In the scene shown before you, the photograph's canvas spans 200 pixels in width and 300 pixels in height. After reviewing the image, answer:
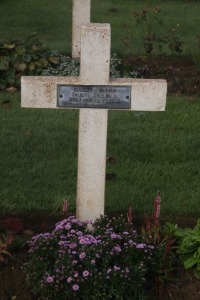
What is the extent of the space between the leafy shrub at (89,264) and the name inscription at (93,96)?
70 cm

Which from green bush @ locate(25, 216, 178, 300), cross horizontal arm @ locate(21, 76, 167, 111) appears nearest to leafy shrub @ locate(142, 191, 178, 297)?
green bush @ locate(25, 216, 178, 300)

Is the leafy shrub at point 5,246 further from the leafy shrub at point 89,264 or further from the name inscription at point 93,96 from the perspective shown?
the name inscription at point 93,96

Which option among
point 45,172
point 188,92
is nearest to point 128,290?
point 45,172

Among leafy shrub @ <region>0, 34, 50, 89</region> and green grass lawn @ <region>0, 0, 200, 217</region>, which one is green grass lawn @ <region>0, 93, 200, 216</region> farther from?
leafy shrub @ <region>0, 34, 50, 89</region>

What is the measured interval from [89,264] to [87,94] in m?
1.00

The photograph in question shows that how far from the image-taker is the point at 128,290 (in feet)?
14.5

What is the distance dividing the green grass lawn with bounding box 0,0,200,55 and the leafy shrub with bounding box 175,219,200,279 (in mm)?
6853

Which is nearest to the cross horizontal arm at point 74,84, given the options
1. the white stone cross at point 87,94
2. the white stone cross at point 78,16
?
the white stone cross at point 87,94

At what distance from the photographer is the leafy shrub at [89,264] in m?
4.36

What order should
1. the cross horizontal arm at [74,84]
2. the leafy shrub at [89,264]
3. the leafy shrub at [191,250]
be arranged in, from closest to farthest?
the leafy shrub at [89,264]
the leafy shrub at [191,250]
the cross horizontal arm at [74,84]

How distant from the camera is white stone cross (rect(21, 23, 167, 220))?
4.66 m

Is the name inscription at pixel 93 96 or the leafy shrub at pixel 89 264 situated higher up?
the name inscription at pixel 93 96

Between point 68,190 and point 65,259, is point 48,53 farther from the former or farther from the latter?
point 65,259

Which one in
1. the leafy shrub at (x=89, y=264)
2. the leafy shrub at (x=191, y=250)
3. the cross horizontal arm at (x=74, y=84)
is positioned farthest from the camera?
the cross horizontal arm at (x=74, y=84)
